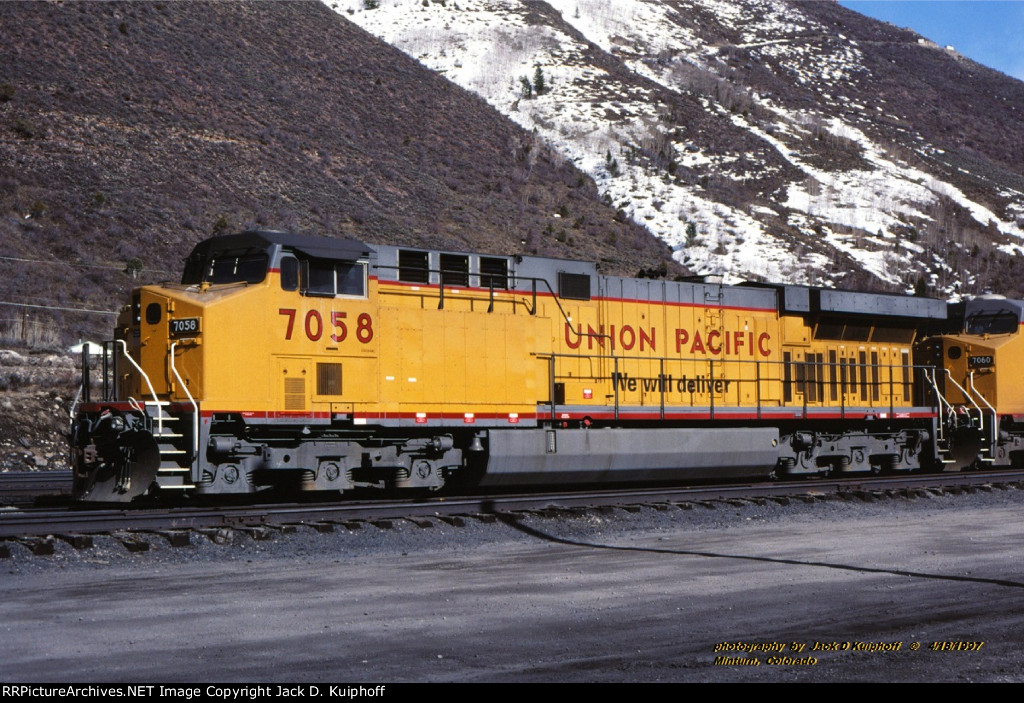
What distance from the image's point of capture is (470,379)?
647 inches

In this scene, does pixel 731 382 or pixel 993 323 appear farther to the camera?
pixel 993 323

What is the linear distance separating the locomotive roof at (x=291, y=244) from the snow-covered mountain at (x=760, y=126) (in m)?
36.1

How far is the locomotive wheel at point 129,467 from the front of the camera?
530 inches

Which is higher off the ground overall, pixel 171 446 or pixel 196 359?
pixel 196 359

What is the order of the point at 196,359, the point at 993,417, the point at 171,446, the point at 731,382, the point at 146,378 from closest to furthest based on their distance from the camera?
the point at 171,446
the point at 146,378
the point at 196,359
the point at 731,382
the point at 993,417

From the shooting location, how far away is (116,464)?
44.7 ft

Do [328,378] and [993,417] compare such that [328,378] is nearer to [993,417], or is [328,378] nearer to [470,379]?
[470,379]

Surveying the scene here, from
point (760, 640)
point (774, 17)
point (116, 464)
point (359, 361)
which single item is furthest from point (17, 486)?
point (774, 17)

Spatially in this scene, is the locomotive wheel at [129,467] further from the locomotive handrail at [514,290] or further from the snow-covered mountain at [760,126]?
the snow-covered mountain at [760,126]

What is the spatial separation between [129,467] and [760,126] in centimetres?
6214

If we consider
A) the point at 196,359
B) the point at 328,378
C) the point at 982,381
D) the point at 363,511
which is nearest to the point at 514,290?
the point at 328,378

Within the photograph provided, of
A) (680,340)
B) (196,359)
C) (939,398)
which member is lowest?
(939,398)
